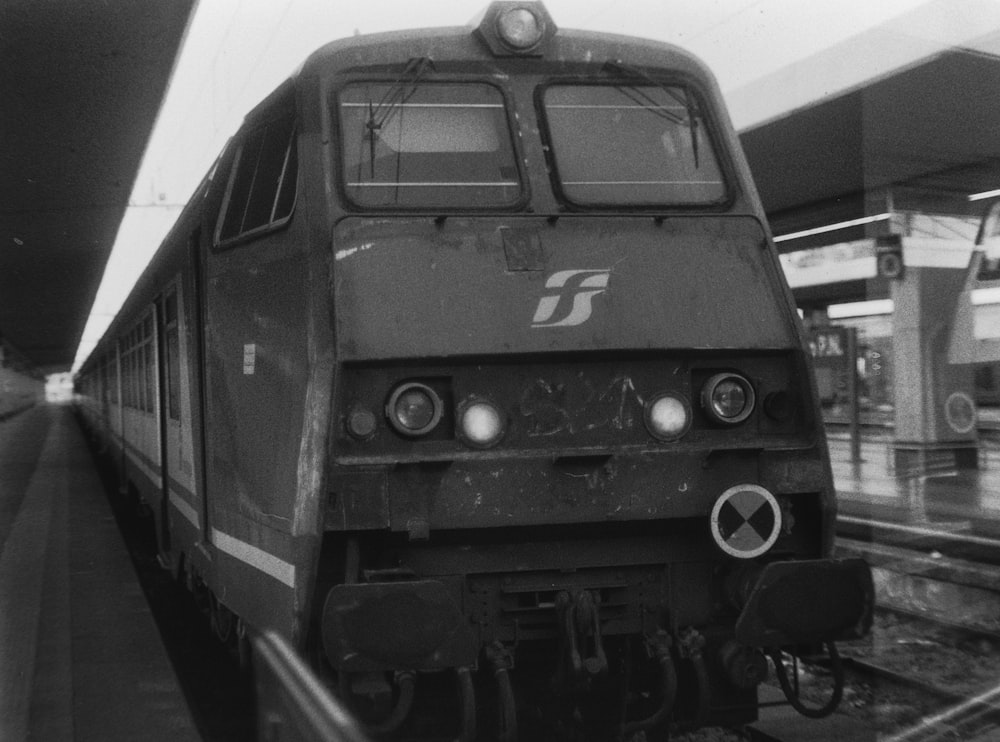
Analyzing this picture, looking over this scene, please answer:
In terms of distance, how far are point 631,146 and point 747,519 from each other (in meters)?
1.57

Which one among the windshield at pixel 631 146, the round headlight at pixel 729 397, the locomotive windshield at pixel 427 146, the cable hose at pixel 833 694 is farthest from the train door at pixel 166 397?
the cable hose at pixel 833 694

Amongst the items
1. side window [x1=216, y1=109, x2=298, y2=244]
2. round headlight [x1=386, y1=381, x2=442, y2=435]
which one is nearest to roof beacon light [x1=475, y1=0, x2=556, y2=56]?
side window [x1=216, y1=109, x2=298, y2=244]

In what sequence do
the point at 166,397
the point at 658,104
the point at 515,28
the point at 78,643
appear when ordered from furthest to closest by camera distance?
the point at 166,397, the point at 78,643, the point at 658,104, the point at 515,28

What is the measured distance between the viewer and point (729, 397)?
4.21 metres

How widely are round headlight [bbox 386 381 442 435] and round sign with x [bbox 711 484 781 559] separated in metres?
1.02

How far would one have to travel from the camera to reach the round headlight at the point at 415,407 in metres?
3.97

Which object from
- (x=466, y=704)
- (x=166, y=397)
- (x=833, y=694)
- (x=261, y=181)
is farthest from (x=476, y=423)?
(x=166, y=397)

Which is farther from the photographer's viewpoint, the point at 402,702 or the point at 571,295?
the point at 571,295

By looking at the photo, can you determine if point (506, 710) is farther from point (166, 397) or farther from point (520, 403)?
point (166, 397)

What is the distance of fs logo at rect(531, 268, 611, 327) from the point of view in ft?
13.5

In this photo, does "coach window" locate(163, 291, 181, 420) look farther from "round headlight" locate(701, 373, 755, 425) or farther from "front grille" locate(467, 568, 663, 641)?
"round headlight" locate(701, 373, 755, 425)

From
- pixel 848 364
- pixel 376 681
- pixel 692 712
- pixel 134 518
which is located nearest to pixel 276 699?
pixel 376 681

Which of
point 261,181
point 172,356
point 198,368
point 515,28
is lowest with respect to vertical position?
point 198,368

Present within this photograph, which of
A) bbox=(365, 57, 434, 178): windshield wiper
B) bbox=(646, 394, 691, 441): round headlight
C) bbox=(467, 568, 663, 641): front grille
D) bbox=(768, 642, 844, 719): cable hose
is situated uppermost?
bbox=(365, 57, 434, 178): windshield wiper
